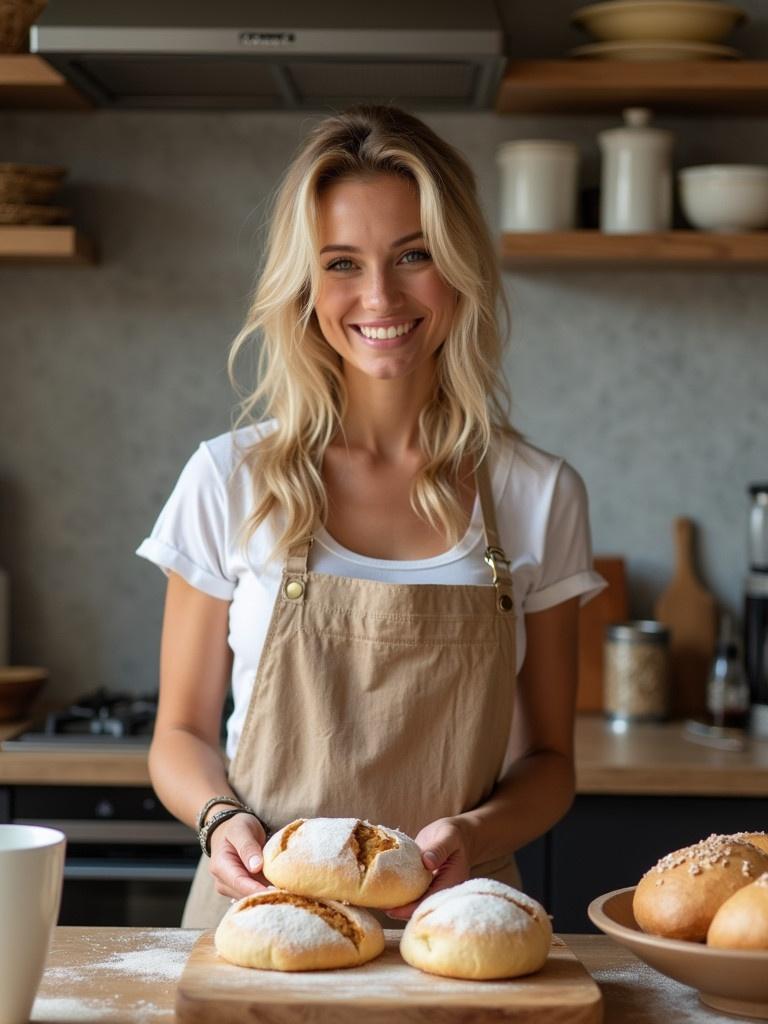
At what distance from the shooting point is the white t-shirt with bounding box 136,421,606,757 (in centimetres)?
163

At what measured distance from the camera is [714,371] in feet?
9.92

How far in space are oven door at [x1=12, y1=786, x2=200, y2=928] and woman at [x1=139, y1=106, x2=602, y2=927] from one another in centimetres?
79

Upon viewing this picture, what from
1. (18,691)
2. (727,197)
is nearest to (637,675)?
(727,197)

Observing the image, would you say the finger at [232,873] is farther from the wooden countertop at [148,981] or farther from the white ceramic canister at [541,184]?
the white ceramic canister at [541,184]

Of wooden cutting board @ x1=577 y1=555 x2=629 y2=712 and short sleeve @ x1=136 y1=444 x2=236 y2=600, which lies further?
wooden cutting board @ x1=577 y1=555 x2=629 y2=712

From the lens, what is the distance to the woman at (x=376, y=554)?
1563 mm

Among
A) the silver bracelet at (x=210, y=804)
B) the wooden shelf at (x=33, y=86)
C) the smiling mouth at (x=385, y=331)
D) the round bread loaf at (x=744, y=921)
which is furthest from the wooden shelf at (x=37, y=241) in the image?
the round bread loaf at (x=744, y=921)

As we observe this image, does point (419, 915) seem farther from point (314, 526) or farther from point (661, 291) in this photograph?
point (661, 291)

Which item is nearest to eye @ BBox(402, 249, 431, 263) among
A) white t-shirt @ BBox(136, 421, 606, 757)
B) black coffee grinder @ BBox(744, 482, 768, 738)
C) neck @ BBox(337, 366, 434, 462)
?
neck @ BBox(337, 366, 434, 462)

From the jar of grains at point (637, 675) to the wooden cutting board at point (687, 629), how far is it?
161 mm

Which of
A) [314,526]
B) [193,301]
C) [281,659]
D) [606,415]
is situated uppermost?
[193,301]

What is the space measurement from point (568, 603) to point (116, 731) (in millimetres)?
1119

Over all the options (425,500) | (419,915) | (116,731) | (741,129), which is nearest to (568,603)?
(425,500)

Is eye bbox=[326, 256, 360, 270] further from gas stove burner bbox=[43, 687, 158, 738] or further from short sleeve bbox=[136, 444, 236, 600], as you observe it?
gas stove burner bbox=[43, 687, 158, 738]
